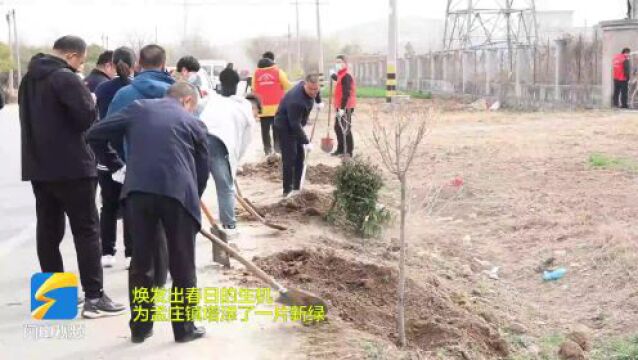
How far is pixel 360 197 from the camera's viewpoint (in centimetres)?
891

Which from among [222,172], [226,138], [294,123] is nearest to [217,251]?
[222,172]

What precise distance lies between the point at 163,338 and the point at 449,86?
111 feet

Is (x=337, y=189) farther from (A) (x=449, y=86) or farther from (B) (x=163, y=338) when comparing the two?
(A) (x=449, y=86)

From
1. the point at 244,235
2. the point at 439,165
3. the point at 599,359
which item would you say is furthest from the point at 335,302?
the point at 439,165

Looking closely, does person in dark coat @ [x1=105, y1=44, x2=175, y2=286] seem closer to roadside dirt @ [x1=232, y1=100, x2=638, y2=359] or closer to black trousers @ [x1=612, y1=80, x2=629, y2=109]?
roadside dirt @ [x1=232, y1=100, x2=638, y2=359]

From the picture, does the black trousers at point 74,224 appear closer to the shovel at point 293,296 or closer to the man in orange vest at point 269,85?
the shovel at point 293,296

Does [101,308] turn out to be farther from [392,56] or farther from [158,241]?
[392,56]

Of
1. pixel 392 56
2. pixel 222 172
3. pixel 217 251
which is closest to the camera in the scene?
pixel 217 251

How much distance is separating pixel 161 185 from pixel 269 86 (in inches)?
379

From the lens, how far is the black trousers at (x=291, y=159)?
10.3 meters

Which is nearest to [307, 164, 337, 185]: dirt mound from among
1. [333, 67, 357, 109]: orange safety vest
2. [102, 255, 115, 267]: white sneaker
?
[333, 67, 357, 109]: orange safety vest

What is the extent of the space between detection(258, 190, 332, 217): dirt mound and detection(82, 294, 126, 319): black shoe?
378 cm

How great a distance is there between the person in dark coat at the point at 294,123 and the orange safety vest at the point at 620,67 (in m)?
15.4

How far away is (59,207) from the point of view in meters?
5.81
